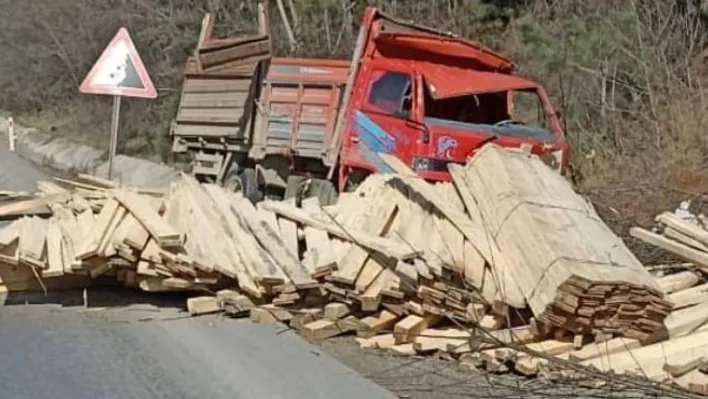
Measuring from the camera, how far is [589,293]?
7.72 m

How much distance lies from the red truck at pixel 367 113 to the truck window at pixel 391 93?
0.02 m

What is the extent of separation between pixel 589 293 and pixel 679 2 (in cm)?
1186

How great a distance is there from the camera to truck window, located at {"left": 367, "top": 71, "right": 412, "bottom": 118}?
47.7ft

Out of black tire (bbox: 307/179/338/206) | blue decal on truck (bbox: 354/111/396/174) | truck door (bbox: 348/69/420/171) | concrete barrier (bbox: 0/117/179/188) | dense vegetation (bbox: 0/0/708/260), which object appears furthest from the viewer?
concrete barrier (bbox: 0/117/179/188)

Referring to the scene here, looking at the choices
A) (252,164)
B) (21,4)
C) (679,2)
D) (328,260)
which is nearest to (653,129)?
(679,2)

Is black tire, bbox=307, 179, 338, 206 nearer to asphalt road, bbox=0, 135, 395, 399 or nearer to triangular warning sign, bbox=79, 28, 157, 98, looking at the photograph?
triangular warning sign, bbox=79, 28, 157, 98

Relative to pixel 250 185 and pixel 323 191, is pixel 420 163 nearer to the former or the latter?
pixel 323 191

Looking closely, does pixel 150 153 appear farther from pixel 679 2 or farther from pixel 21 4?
pixel 21 4

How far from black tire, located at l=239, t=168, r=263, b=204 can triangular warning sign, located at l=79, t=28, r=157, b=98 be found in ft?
7.36

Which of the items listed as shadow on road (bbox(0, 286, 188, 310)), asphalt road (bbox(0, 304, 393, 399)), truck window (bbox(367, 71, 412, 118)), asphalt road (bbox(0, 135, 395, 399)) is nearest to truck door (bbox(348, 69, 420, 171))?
truck window (bbox(367, 71, 412, 118))

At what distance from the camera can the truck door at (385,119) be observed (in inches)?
555

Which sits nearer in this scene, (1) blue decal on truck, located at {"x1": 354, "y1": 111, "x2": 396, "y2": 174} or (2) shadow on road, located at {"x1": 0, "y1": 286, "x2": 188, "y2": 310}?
(2) shadow on road, located at {"x1": 0, "y1": 286, "x2": 188, "y2": 310}

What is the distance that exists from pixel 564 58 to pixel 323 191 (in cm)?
633

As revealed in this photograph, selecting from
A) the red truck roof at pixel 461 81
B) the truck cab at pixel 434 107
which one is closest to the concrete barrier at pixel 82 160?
the truck cab at pixel 434 107
